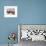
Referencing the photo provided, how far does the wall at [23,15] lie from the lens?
435 cm

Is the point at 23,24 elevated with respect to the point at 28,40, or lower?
elevated

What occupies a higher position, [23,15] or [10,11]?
[10,11]

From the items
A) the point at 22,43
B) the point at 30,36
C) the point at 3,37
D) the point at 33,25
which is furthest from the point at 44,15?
the point at 3,37

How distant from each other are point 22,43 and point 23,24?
24.2 inches

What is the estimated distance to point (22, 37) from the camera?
421cm

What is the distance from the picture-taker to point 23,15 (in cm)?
437

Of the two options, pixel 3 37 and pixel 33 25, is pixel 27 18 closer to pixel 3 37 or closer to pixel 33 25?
pixel 33 25

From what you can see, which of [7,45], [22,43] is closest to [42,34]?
[22,43]

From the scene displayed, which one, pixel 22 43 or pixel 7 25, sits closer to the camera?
pixel 22 43

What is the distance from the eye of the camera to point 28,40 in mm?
4164

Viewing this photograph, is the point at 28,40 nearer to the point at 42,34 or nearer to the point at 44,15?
the point at 42,34

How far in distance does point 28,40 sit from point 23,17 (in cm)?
74


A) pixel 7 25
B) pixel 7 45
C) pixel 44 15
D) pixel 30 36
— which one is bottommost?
pixel 7 45

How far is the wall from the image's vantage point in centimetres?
435
